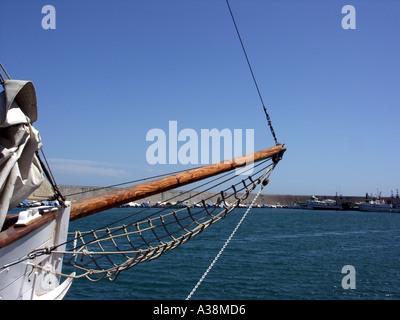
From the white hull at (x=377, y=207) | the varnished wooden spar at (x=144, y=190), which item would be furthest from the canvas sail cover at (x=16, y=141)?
the white hull at (x=377, y=207)

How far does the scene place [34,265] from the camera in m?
5.28

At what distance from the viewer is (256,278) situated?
1462cm

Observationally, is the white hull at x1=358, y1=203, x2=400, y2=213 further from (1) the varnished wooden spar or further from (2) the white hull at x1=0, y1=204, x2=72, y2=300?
(2) the white hull at x1=0, y1=204, x2=72, y2=300

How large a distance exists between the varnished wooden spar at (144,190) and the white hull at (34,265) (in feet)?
1.00

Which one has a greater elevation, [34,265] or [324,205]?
[34,265]

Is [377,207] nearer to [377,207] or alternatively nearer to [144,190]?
[377,207]

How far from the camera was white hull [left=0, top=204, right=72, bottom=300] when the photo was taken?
16.0ft

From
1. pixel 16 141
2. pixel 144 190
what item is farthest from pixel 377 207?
pixel 16 141

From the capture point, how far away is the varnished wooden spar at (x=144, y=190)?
6172 millimetres

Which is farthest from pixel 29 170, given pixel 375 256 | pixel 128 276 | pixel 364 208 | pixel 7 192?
pixel 364 208

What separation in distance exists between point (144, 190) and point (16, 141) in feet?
7.26
